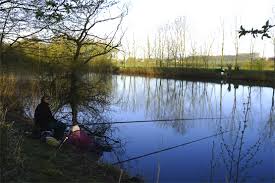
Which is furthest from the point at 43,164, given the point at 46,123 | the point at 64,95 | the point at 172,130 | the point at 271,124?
the point at 64,95

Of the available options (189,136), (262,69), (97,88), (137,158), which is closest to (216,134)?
(189,136)

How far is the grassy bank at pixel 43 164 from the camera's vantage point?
5.68 meters

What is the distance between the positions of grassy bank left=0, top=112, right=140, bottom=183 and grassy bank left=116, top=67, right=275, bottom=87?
98.5 feet

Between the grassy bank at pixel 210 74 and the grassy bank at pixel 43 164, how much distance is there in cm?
3002

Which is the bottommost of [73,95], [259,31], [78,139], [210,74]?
[78,139]

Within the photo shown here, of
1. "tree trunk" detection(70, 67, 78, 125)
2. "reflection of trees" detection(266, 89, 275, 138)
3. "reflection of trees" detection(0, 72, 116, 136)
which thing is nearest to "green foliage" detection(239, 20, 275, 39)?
"reflection of trees" detection(0, 72, 116, 136)

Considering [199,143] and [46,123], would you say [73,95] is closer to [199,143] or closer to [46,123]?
[199,143]

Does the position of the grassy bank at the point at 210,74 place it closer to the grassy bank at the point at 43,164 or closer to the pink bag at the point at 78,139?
the pink bag at the point at 78,139

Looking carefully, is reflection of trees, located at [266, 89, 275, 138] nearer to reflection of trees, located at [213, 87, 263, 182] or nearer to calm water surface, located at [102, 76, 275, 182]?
calm water surface, located at [102, 76, 275, 182]

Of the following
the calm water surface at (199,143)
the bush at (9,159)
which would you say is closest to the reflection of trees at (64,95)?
the calm water surface at (199,143)

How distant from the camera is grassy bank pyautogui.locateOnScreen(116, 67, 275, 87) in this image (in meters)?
37.8

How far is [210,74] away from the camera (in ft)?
143

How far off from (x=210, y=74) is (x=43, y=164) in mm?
38203

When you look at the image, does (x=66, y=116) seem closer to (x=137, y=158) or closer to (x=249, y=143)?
(x=137, y=158)
